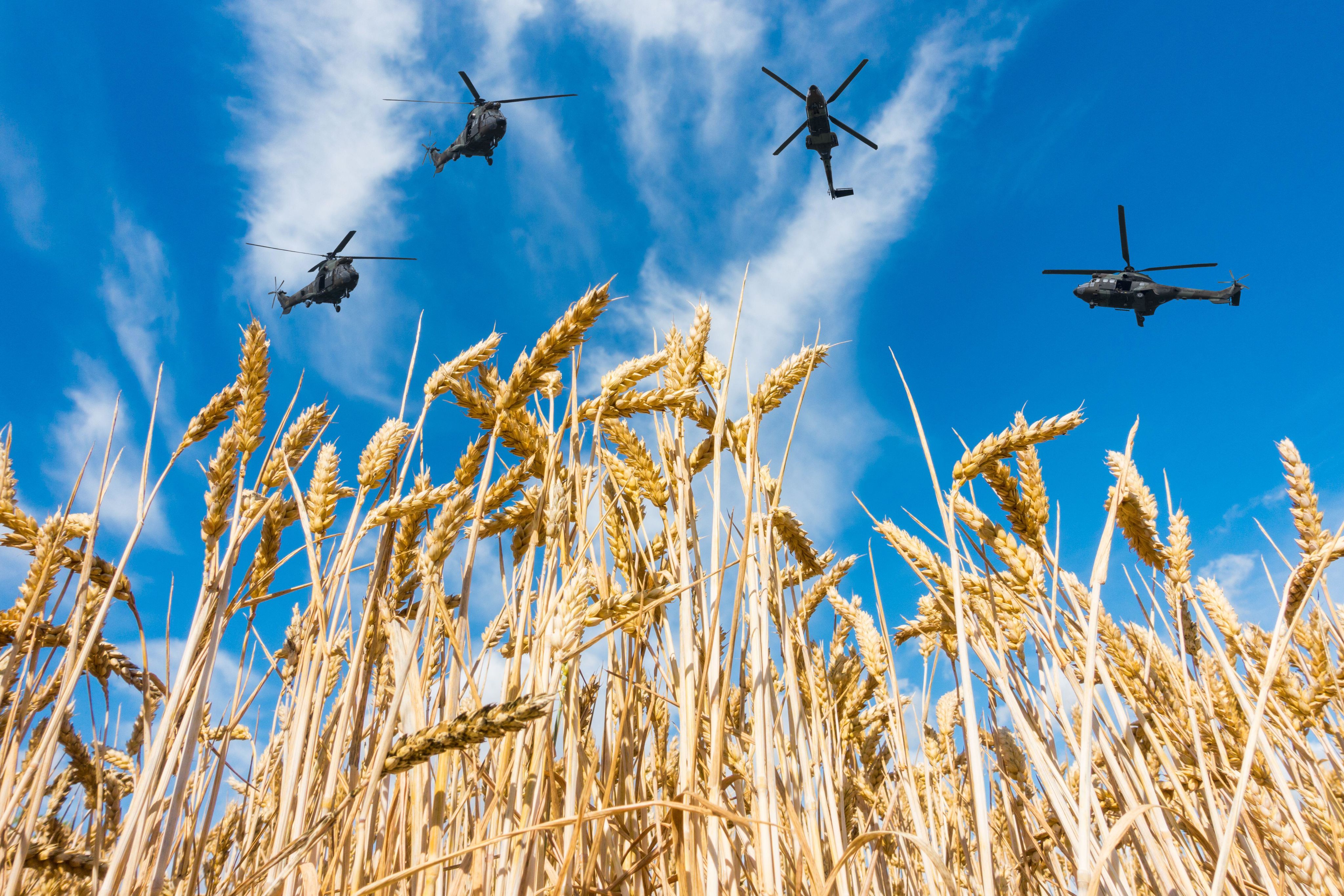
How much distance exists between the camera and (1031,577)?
1.73 metres

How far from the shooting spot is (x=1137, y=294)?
57.5ft

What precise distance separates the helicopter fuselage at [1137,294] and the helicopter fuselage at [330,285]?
19730 mm

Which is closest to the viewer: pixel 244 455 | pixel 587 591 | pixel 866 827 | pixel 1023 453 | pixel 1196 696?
pixel 587 591

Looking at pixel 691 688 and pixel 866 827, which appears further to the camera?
pixel 866 827

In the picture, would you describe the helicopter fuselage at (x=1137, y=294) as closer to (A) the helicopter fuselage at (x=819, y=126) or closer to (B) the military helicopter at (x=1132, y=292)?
(B) the military helicopter at (x=1132, y=292)

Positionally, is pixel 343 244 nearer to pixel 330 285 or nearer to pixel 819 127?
pixel 330 285

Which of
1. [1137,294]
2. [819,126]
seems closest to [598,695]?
[819,126]

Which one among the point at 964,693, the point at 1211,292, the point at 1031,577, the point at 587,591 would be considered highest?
the point at 1211,292

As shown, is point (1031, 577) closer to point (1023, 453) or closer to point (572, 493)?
point (1023, 453)

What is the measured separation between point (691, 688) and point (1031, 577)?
37.9 inches

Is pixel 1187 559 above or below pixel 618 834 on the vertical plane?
above

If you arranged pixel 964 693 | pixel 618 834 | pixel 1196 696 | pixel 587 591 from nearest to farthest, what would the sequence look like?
1. pixel 587 591
2. pixel 964 693
3. pixel 618 834
4. pixel 1196 696

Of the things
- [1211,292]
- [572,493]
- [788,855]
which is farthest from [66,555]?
[1211,292]

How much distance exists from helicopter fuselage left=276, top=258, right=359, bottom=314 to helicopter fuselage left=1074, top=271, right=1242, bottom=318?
19730 millimetres
